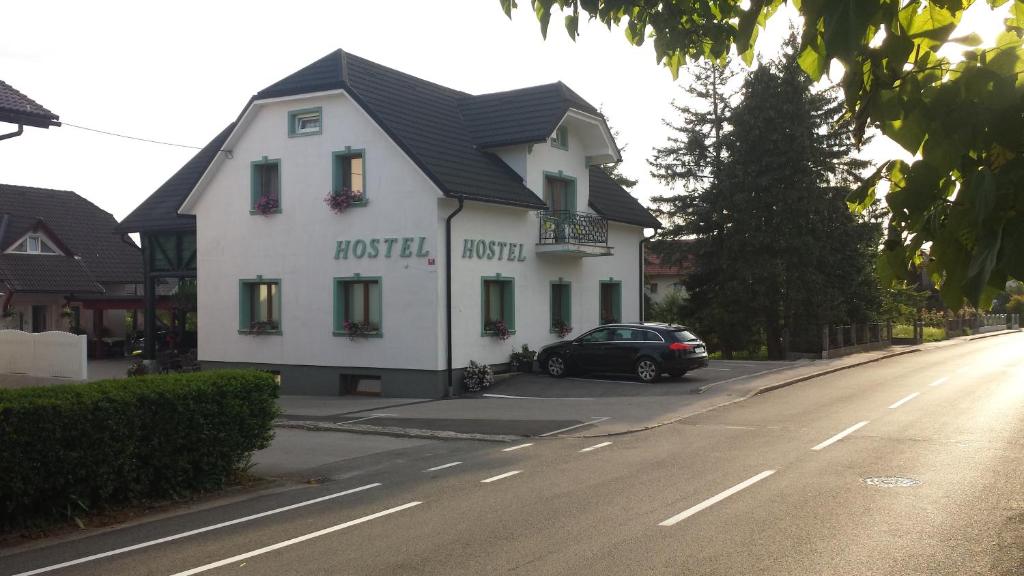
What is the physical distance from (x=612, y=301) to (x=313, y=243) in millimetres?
10550

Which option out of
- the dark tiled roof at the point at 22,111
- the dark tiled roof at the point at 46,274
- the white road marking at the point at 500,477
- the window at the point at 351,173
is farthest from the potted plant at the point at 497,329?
the dark tiled roof at the point at 46,274

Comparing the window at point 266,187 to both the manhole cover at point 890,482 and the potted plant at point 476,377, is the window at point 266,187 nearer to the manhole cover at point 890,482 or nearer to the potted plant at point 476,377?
the potted plant at point 476,377

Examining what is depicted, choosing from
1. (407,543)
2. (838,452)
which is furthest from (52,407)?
(838,452)

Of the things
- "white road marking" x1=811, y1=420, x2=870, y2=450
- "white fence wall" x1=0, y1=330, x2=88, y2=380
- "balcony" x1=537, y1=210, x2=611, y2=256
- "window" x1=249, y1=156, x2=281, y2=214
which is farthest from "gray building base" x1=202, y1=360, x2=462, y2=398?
"white road marking" x1=811, y1=420, x2=870, y2=450

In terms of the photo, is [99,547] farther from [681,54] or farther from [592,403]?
[592,403]

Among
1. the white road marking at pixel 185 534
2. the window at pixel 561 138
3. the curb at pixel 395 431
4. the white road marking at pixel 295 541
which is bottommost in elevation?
the curb at pixel 395 431

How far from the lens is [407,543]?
321 inches

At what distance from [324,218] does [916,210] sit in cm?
2326

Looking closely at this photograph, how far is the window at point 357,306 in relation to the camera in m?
23.7

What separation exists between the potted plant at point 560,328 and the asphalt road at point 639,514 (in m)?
11.8

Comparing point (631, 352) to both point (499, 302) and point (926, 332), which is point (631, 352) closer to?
point (499, 302)

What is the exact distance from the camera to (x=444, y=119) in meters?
26.9

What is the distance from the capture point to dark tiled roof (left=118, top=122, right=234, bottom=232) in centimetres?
2941

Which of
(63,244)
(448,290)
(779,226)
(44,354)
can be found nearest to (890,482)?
(448,290)
